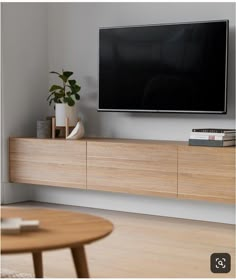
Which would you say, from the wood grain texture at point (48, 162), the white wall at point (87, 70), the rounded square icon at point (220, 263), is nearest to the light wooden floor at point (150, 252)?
the rounded square icon at point (220, 263)

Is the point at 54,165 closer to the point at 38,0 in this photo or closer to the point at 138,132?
the point at 138,132

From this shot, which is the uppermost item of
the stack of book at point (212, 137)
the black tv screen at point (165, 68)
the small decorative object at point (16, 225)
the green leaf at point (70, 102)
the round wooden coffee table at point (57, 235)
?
the black tv screen at point (165, 68)

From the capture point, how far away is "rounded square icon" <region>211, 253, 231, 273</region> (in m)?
3.39

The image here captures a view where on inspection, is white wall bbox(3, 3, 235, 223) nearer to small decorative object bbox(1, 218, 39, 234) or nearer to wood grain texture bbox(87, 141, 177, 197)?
wood grain texture bbox(87, 141, 177, 197)

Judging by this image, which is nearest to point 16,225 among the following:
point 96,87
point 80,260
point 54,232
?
point 54,232

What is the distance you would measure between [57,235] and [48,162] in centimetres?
302

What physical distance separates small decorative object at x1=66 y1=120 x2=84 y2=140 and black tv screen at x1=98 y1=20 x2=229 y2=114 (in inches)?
8.4

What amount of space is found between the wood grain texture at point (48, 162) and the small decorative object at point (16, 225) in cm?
267

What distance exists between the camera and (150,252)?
3805 mm

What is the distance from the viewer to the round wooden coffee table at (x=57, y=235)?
84.7 inches

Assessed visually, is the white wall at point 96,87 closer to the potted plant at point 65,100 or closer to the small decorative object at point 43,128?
the potted plant at point 65,100

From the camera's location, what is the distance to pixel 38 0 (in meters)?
5.68

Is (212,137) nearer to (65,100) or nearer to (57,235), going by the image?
(65,100)

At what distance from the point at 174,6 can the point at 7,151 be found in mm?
1819
